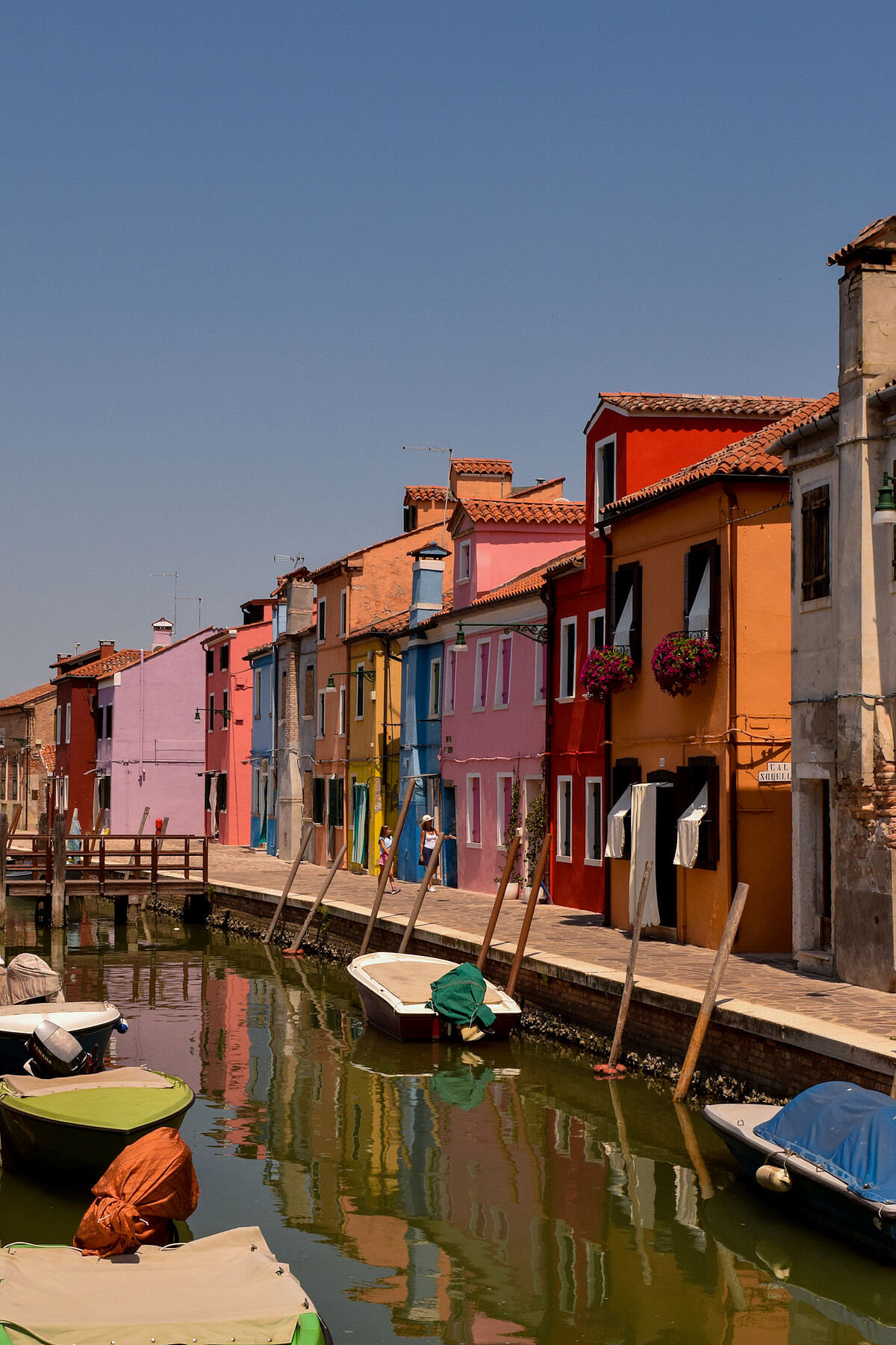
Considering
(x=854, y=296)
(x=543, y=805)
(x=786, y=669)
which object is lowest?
(x=543, y=805)

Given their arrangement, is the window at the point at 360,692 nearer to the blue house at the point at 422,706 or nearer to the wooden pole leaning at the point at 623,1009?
the blue house at the point at 422,706

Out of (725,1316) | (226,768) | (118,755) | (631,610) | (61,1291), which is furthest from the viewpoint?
(118,755)

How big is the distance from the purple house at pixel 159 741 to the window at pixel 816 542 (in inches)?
1749

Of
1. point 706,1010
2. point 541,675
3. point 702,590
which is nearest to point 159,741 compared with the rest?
point 541,675

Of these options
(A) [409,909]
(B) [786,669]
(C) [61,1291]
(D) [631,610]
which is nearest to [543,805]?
(A) [409,909]

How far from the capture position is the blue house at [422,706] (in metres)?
37.8

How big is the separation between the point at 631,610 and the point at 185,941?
1597 cm

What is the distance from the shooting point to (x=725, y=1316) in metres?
10.7

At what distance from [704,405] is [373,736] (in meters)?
17.8

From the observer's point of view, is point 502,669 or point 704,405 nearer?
point 704,405

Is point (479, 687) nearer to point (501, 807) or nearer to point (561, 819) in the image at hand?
point (501, 807)

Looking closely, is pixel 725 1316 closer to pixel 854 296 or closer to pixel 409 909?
pixel 854 296

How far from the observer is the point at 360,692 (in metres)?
43.1

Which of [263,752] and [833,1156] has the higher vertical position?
[263,752]
